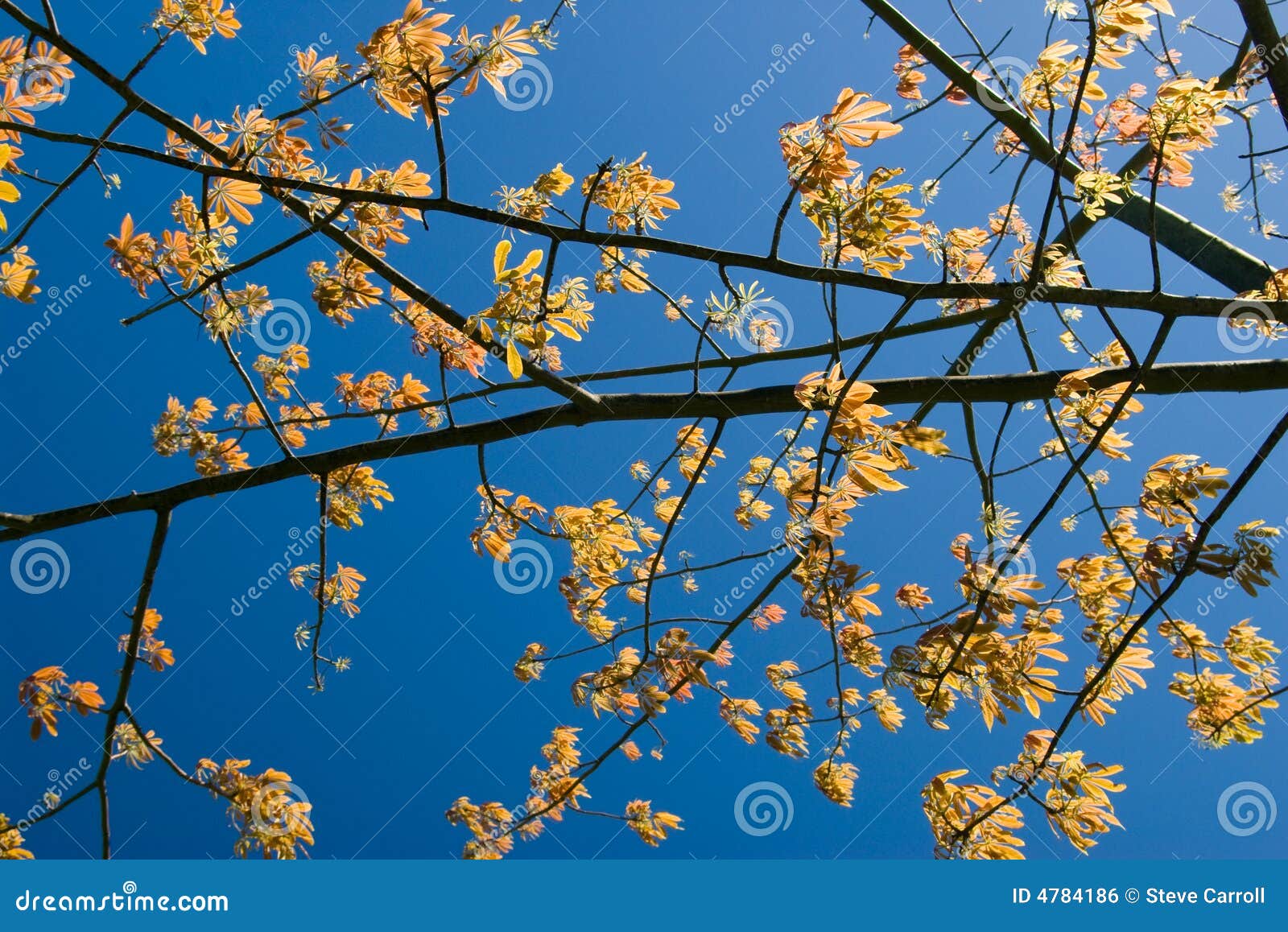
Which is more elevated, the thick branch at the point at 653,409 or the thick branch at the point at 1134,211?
the thick branch at the point at 1134,211

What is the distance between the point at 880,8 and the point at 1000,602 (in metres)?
1.92

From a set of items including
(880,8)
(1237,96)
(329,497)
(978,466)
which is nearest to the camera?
(1237,96)

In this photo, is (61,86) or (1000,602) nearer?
(1000,602)

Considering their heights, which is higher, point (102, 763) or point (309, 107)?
point (309, 107)

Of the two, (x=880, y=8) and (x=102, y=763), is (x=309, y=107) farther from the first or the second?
(x=102, y=763)

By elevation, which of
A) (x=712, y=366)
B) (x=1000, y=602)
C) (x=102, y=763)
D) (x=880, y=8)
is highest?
(x=880, y=8)

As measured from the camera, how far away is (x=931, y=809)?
282cm

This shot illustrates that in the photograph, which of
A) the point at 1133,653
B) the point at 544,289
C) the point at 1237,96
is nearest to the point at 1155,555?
the point at 1133,653

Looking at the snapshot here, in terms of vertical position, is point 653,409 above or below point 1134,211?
below

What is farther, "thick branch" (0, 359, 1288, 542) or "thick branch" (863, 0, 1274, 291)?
"thick branch" (863, 0, 1274, 291)

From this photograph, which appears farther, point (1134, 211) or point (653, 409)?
point (1134, 211)

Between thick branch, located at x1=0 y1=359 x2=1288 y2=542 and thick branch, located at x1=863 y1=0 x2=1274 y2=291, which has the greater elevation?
thick branch, located at x1=863 y1=0 x2=1274 y2=291

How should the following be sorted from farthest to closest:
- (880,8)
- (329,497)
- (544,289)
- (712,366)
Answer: (329,497) < (880,8) < (712,366) < (544,289)

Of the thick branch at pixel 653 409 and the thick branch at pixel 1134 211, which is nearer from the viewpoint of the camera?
the thick branch at pixel 653 409
